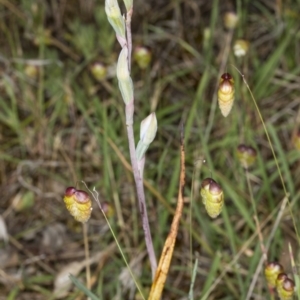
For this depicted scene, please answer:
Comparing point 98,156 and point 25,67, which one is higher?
Result: point 25,67

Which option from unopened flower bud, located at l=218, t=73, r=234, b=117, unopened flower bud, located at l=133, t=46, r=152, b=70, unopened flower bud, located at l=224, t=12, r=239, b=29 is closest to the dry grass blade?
unopened flower bud, located at l=218, t=73, r=234, b=117

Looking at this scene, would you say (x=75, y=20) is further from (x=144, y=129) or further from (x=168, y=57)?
(x=144, y=129)

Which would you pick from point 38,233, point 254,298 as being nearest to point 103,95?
point 38,233

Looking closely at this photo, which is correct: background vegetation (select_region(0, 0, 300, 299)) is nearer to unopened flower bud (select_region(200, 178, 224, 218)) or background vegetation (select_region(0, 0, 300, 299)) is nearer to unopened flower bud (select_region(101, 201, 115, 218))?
unopened flower bud (select_region(101, 201, 115, 218))

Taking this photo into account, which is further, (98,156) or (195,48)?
(195,48)

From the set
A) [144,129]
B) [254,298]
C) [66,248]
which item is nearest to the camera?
[144,129]

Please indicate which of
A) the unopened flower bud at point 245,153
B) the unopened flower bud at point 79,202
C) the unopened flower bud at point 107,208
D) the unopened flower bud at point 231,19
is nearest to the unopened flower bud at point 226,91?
the unopened flower bud at point 79,202

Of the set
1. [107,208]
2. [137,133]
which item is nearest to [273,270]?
[107,208]
